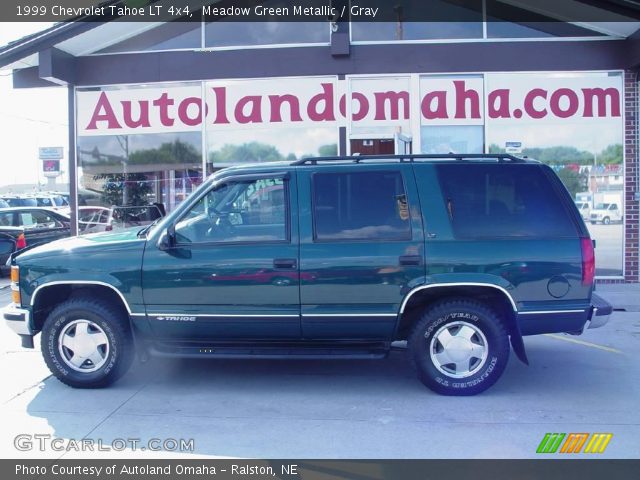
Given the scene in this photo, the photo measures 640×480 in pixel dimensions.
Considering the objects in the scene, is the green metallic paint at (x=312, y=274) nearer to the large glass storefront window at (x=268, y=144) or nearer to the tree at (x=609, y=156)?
the large glass storefront window at (x=268, y=144)

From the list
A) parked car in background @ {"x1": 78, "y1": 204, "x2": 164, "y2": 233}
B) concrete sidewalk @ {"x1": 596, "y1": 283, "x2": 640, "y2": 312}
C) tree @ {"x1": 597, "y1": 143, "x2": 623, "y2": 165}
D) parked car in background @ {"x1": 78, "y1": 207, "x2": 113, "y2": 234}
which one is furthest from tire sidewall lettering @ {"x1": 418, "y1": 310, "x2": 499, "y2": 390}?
parked car in background @ {"x1": 78, "y1": 207, "x2": 113, "y2": 234}

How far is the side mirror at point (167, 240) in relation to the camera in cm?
579

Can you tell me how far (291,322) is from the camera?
5.79m

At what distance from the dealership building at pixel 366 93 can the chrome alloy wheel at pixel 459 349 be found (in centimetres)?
599

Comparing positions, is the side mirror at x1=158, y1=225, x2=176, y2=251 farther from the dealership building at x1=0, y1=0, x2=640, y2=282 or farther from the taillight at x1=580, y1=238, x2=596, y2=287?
the dealership building at x1=0, y1=0, x2=640, y2=282

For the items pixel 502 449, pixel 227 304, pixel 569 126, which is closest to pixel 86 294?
pixel 227 304

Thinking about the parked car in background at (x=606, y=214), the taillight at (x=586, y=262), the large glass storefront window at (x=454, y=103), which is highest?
the large glass storefront window at (x=454, y=103)

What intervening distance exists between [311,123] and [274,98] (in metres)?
0.76

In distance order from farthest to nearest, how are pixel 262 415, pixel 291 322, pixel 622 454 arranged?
pixel 291 322, pixel 262 415, pixel 622 454

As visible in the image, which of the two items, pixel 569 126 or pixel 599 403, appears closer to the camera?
pixel 599 403

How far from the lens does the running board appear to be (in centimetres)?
581

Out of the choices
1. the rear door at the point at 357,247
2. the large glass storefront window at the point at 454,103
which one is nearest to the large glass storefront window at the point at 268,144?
the large glass storefront window at the point at 454,103

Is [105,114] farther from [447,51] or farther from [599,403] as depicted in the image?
[599,403]
